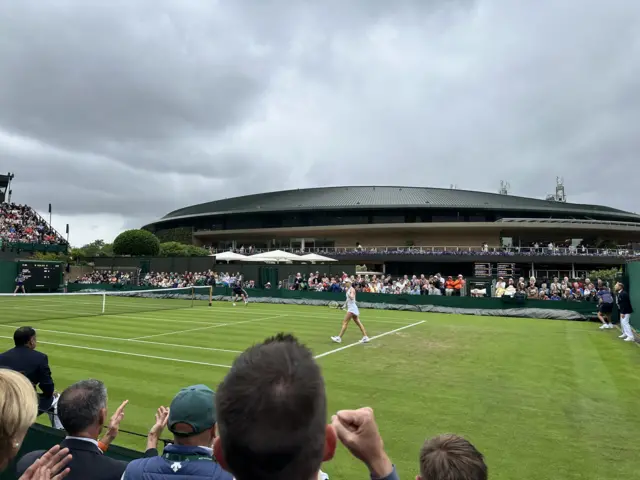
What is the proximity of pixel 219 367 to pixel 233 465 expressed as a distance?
9.89m

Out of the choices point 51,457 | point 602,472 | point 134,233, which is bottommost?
point 602,472

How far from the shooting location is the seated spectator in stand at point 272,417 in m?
1.38

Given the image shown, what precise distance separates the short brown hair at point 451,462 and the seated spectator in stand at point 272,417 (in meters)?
0.99

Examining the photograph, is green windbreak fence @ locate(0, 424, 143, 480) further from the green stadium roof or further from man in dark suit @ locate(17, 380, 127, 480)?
the green stadium roof

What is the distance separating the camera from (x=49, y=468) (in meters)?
2.68

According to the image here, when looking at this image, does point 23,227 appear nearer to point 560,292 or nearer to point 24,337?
point 560,292

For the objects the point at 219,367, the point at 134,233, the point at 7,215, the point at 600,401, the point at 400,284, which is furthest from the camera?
the point at 7,215

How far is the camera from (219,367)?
1080cm

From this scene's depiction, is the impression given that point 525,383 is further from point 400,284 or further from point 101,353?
point 400,284

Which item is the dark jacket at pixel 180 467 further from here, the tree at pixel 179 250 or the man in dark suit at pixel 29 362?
the tree at pixel 179 250

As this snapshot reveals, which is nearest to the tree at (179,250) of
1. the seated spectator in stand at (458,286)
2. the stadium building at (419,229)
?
the stadium building at (419,229)

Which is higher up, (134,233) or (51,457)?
(134,233)

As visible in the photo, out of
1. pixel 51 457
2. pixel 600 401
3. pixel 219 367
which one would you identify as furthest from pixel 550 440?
pixel 219 367

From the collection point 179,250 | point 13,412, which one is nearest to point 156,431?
point 13,412
